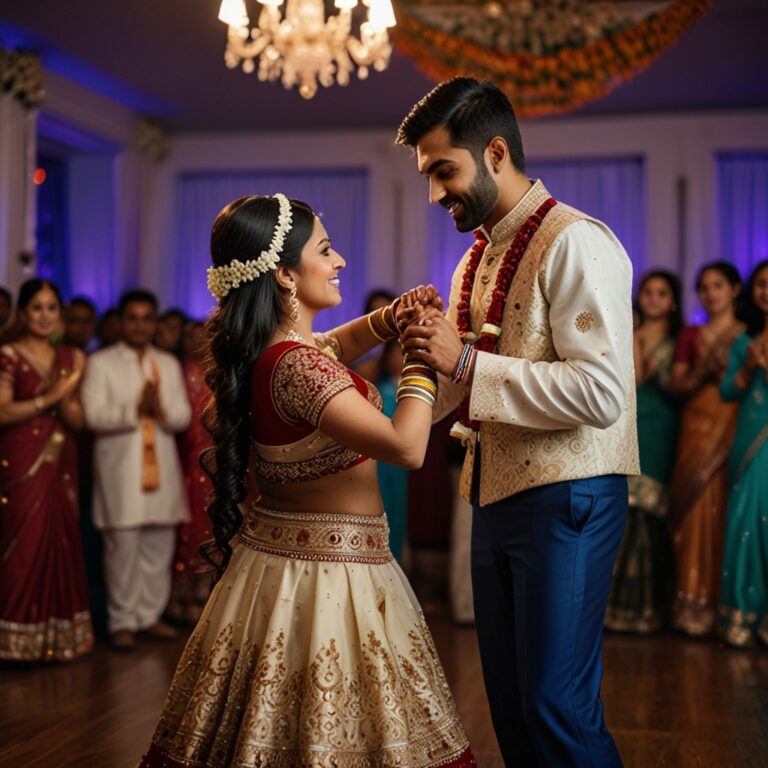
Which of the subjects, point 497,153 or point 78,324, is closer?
point 497,153

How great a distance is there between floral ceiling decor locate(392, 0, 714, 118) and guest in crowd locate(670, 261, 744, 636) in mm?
1296

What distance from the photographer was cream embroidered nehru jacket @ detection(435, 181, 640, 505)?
7.29ft

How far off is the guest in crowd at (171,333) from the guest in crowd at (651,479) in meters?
2.59

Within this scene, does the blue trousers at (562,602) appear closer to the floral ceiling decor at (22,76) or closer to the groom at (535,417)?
the groom at (535,417)

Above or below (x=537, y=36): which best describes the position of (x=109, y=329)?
below

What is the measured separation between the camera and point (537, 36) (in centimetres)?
563

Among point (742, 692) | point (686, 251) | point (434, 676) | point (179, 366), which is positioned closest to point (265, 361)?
point (434, 676)

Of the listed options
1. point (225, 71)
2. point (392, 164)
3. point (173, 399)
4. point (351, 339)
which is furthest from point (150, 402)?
point (392, 164)

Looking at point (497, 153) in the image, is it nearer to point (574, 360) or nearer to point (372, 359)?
point (574, 360)

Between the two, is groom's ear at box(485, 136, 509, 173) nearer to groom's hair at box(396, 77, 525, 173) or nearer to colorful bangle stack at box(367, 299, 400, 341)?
groom's hair at box(396, 77, 525, 173)

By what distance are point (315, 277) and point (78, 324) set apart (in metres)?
3.82

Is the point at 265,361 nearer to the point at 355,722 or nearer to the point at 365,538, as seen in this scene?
the point at 365,538

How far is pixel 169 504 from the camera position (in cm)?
545

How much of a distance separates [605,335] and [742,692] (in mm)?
2739
